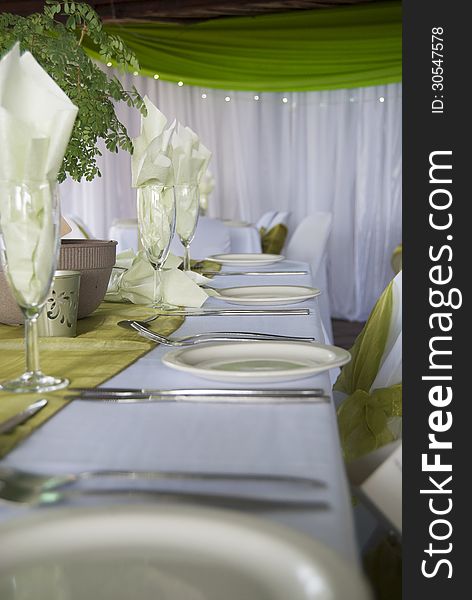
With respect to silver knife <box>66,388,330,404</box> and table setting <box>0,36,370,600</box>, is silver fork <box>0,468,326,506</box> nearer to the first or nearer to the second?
table setting <box>0,36,370,600</box>

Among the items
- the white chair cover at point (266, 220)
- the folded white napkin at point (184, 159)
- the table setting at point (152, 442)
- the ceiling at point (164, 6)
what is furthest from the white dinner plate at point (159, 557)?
the white chair cover at point (266, 220)

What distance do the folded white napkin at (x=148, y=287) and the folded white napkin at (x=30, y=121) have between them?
62 centimetres

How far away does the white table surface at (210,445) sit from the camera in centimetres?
52

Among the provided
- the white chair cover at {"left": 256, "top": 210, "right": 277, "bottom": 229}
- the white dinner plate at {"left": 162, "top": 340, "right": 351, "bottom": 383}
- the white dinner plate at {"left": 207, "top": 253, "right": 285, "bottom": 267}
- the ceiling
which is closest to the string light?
the ceiling

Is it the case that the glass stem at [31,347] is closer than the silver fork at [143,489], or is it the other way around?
the silver fork at [143,489]

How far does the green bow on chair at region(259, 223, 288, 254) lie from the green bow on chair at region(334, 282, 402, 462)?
173 inches

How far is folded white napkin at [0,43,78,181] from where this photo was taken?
854mm

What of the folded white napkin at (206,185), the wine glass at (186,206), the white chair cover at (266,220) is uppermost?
the folded white napkin at (206,185)

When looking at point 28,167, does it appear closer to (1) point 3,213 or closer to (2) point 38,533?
(1) point 3,213

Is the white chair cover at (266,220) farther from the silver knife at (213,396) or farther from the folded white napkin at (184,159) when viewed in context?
the silver knife at (213,396)

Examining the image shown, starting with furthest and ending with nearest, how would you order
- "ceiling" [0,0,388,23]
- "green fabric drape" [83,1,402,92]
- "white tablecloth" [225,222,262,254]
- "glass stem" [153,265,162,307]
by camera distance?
"green fabric drape" [83,1,402,92]
"ceiling" [0,0,388,23]
"white tablecloth" [225,222,262,254]
"glass stem" [153,265,162,307]

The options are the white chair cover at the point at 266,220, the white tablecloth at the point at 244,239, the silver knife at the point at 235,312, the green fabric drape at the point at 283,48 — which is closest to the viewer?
the silver knife at the point at 235,312

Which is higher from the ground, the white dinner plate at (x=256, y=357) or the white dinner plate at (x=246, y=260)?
the white dinner plate at (x=246, y=260)

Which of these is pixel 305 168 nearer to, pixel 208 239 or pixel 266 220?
pixel 266 220
